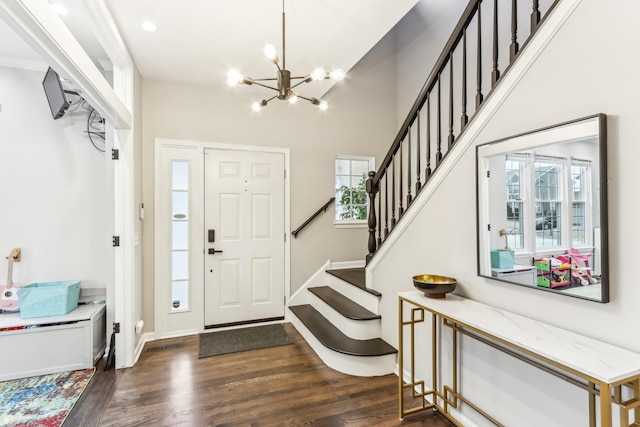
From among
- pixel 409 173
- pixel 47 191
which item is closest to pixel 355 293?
pixel 409 173

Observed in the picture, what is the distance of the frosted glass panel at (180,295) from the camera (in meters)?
3.55

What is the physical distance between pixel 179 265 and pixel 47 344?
1278mm

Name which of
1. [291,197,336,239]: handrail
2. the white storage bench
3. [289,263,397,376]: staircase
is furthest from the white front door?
the white storage bench

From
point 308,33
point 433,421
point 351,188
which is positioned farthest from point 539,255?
point 351,188

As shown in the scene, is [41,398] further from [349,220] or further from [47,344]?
[349,220]

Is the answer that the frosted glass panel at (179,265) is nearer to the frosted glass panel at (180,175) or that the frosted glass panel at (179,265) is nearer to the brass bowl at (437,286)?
the frosted glass panel at (180,175)

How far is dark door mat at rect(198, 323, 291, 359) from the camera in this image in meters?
3.18

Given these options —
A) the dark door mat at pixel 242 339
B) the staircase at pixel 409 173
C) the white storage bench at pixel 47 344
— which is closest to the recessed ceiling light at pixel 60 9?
the white storage bench at pixel 47 344

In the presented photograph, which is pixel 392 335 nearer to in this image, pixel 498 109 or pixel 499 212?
pixel 499 212

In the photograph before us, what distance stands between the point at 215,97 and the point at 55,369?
309 centimetres

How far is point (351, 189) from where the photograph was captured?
4395 mm

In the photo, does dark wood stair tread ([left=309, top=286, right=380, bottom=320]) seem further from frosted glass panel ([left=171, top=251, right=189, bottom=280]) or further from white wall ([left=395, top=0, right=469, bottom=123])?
white wall ([left=395, top=0, right=469, bottom=123])

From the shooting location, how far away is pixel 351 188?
14.4 ft

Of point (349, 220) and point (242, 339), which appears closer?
point (242, 339)
